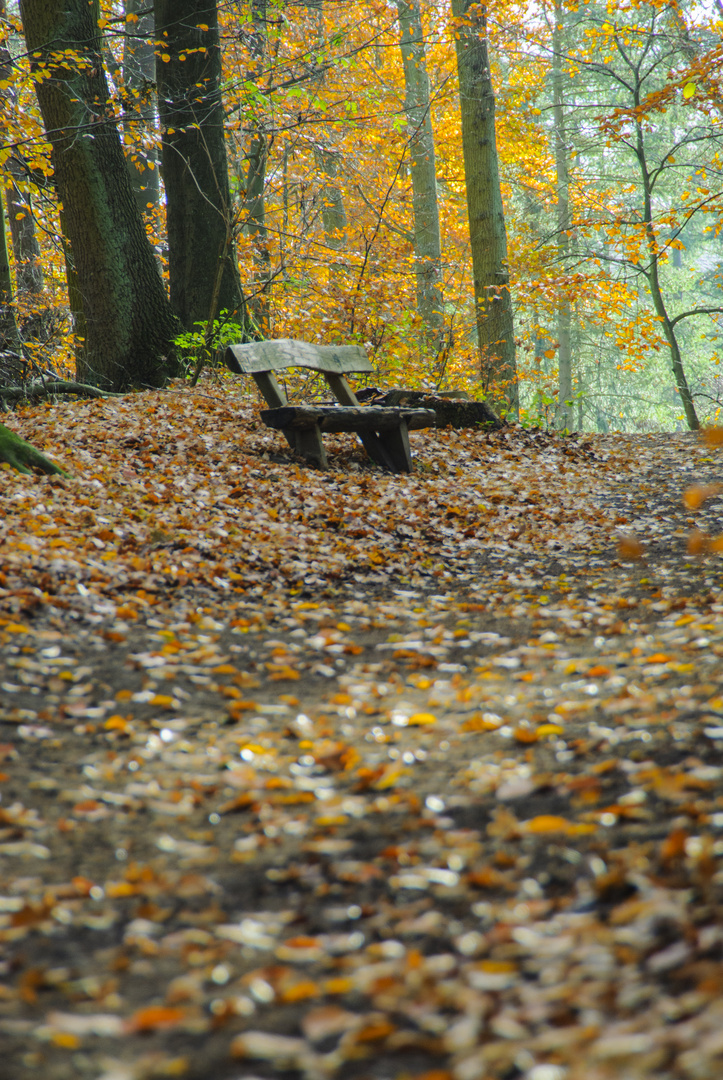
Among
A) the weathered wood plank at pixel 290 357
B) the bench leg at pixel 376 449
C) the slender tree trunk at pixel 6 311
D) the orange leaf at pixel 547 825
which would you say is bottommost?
the orange leaf at pixel 547 825

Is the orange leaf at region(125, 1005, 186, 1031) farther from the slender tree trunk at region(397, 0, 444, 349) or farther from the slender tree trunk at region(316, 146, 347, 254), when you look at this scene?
the slender tree trunk at region(316, 146, 347, 254)

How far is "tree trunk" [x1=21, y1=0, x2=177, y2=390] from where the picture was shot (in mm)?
9414

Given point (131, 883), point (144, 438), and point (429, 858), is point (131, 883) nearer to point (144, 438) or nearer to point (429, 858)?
point (429, 858)

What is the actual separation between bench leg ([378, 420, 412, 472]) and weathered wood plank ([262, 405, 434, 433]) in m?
0.13

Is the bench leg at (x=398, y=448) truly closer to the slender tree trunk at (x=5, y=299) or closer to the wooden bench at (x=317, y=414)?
the wooden bench at (x=317, y=414)

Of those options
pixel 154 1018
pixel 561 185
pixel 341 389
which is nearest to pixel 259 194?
pixel 341 389

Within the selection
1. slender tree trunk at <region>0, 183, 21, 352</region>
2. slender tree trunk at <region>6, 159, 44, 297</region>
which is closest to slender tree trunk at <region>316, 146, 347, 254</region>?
slender tree trunk at <region>6, 159, 44, 297</region>

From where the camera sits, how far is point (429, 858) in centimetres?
239

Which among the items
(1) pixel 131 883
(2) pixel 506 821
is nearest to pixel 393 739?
(2) pixel 506 821

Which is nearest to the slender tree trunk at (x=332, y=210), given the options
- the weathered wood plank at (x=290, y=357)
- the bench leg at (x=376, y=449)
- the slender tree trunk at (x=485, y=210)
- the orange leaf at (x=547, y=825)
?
the slender tree trunk at (x=485, y=210)

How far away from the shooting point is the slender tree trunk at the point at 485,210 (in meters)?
11.5

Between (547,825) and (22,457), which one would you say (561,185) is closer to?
(22,457)

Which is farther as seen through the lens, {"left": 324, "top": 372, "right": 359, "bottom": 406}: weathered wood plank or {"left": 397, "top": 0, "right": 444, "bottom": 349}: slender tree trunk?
{"left": 397, "top": 0, "right": 444, "bottom": 349}: slender tree trunk

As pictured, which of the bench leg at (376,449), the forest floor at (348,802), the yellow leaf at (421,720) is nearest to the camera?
the forest floor at (348,802)
